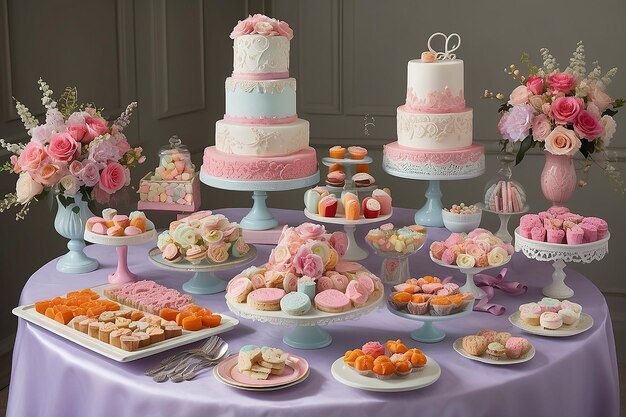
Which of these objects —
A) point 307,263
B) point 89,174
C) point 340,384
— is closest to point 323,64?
point 89,174

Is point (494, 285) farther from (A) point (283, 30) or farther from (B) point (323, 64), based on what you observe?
(B) point (323, 64)

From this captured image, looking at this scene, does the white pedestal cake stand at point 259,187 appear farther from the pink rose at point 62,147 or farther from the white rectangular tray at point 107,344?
the white rectangular tray at point 107,344

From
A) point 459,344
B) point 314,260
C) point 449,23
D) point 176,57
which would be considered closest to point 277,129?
point 314,260

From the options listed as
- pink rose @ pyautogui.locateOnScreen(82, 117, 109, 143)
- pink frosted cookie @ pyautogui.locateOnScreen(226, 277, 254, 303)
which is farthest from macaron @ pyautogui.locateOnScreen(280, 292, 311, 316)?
pink rose @ pyautogui.locateOnScreen(82, 117, 109, 143)

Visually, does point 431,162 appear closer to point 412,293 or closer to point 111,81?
point 412,293

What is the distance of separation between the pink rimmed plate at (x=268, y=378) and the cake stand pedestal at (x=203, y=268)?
25.3 inches

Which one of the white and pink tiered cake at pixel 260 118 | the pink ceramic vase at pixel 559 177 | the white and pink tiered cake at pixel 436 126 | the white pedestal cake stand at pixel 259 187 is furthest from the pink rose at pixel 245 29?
the pink ceramic vase at pixel 559 177

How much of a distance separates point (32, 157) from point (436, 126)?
1714 mm

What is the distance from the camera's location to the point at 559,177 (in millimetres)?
4035

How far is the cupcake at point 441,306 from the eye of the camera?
284 centimetres

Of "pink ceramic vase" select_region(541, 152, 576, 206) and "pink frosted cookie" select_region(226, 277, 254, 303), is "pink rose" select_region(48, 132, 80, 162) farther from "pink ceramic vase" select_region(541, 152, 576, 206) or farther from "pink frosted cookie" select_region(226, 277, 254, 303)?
"pink ceramic vase" select_region(541, 152, 576, 206)

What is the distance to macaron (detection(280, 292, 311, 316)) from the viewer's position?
2738mm

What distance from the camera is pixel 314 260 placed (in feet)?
9.50

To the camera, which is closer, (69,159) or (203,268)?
(203,268)
